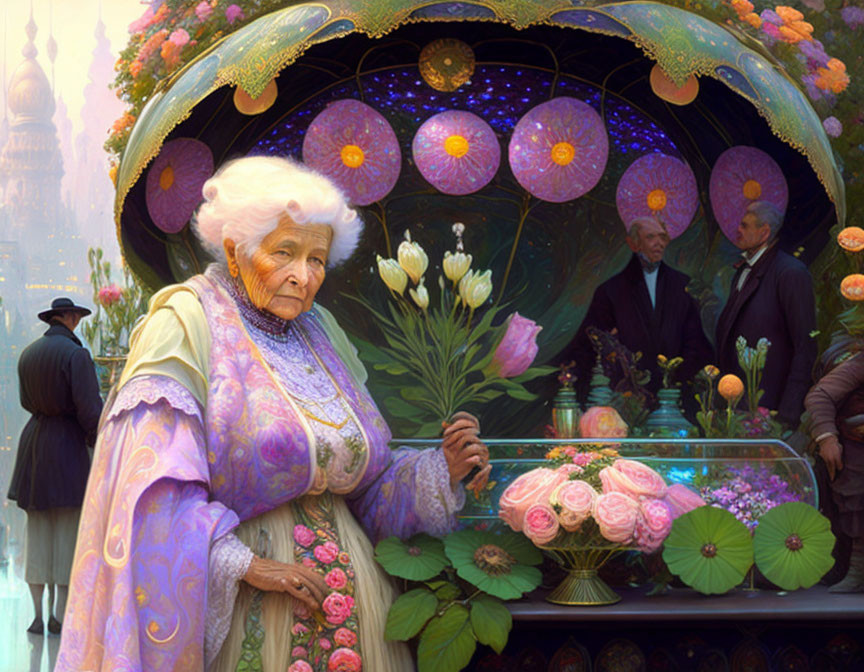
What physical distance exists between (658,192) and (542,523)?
174 cm

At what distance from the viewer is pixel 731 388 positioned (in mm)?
3926

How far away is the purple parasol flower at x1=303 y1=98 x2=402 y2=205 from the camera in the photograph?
4.05 metres

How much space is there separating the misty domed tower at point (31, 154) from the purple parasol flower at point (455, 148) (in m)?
1.69

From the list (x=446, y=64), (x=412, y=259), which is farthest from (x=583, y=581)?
(x=446, y=64)

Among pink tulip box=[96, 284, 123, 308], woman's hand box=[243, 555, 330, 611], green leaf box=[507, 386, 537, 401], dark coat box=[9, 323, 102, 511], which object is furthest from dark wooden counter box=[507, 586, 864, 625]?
dark coat box=[9, 323, 102, 511]

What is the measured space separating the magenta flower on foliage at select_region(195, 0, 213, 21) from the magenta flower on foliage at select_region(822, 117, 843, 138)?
2446mm

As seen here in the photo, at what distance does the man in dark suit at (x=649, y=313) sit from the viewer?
417 centimetres

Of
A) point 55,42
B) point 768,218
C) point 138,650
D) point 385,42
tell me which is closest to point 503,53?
point 385,42

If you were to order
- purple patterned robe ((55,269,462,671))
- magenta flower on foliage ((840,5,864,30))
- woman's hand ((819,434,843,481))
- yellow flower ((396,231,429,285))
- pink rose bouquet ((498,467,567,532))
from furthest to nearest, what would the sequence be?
magenta flower on foliage ((840,5,864,30)) < yellow flower ((396,231,429,285)) < woman's hand ((819,434,843,481)) < pink rose bouquet ((498,467,567,532)) < purple patterned robe ((55,269,462,671))

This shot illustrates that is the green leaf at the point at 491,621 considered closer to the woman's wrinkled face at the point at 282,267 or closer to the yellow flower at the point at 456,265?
the woman's wrinkled face at the point at 282,267

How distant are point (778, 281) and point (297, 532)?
7.31 feet

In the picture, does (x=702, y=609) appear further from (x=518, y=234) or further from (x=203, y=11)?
(x=203, y=11)

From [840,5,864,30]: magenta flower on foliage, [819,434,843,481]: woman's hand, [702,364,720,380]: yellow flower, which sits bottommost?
[819,434,843,481]: woman's hand

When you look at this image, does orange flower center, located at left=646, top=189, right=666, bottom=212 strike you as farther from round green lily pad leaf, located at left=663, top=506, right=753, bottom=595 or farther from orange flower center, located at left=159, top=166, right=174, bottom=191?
orange flower center, located at left=159, top=166, right=174, bottom=191
